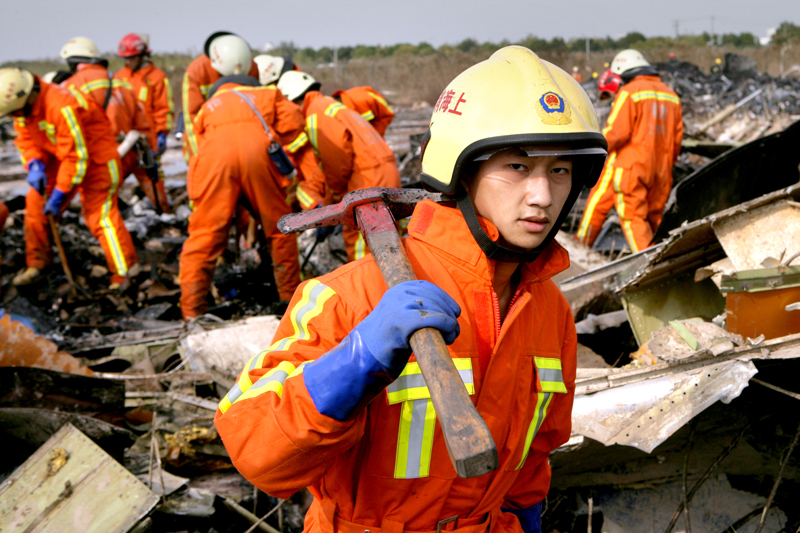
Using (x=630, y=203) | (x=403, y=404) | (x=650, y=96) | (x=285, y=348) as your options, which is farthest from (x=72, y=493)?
(x=650, y=96)

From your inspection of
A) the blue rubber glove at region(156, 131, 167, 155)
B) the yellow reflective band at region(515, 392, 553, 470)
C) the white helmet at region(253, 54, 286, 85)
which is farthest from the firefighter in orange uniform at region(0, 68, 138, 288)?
the yellow reflective band at region(515, 392, 553, 470)

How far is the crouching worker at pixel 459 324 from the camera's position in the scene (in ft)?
3.92

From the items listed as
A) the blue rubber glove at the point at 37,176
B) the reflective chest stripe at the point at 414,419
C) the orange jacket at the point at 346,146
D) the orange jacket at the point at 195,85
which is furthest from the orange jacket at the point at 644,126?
the blue rubber glove at the point at 37,176

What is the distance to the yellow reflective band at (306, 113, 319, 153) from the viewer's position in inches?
213

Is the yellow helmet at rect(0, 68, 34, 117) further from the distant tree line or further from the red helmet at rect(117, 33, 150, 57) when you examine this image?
the distant tree line

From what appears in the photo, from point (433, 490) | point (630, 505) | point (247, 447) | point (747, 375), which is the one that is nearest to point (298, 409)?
point (247, 447)

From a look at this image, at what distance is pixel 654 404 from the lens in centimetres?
218

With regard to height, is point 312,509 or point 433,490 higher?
point 433,490

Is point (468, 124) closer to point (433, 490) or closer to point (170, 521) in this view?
point (433, 490)

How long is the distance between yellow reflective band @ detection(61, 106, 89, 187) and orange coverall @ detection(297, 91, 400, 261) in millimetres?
2246

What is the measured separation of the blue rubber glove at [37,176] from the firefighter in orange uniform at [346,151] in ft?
9.23

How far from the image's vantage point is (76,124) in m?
5.64

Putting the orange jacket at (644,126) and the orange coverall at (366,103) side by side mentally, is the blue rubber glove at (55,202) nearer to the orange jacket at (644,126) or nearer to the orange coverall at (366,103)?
the orange coverall at (366,103)

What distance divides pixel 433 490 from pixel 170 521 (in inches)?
63.6
